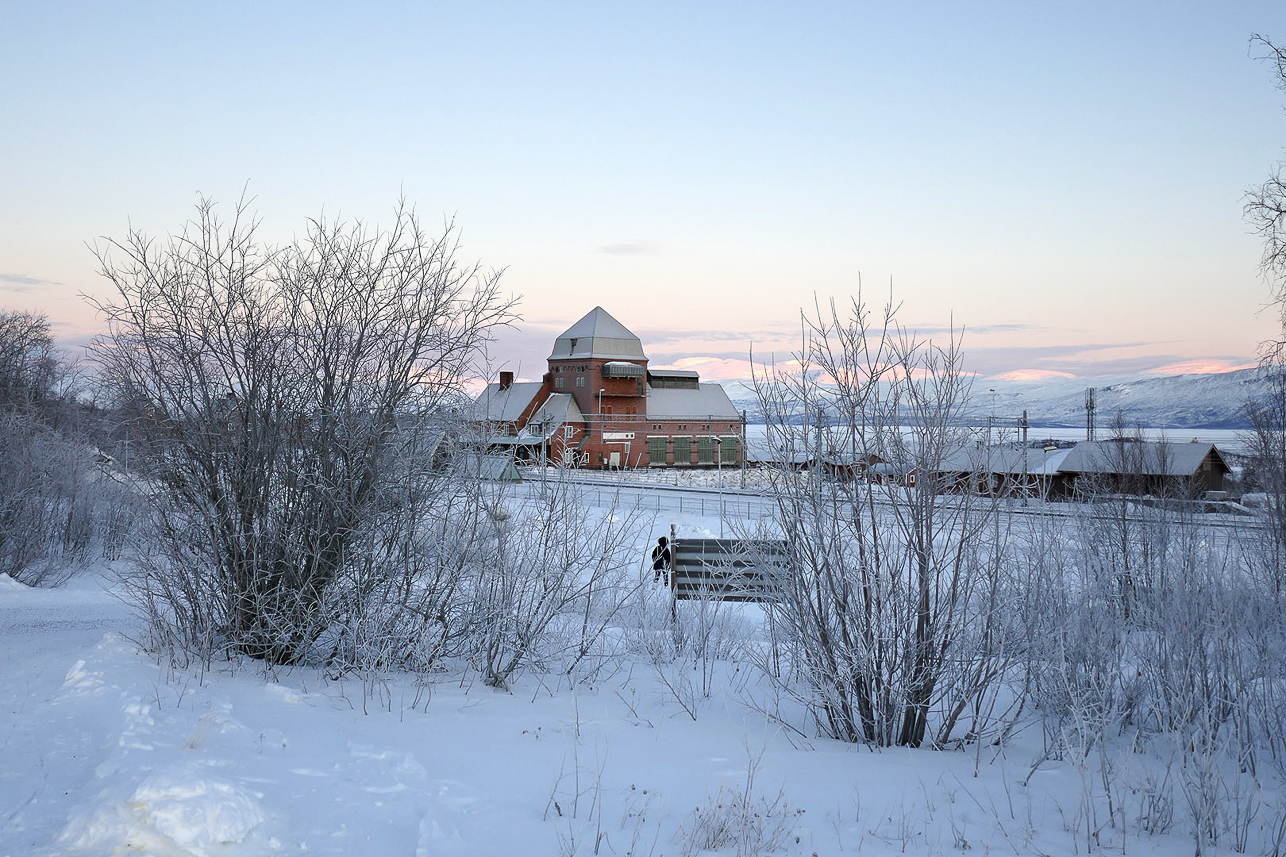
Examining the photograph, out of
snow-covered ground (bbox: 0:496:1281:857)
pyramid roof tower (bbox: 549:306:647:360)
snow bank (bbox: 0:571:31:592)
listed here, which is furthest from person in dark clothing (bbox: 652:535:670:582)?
pyramid roof tower (bbox: 549:306:647:360)

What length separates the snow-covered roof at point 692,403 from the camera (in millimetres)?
61188

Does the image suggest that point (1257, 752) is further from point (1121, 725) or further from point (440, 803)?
point (440, 803)

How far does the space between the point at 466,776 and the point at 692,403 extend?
57229 mm

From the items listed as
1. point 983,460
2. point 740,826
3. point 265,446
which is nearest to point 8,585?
point 265,446

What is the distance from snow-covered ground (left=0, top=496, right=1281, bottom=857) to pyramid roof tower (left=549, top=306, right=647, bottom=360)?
174 ft

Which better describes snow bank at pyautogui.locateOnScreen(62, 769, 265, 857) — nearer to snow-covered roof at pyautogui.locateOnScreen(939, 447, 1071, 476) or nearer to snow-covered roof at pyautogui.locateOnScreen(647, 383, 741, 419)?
snow-covered roof at pyautogui.locateOnScreen(939, 447, 1071, 476)

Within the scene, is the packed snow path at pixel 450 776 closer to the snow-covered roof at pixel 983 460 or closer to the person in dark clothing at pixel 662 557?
the snow-covered roof at pixel 983 460

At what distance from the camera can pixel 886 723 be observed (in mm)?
6574

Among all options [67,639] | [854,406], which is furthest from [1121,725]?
[67,639]

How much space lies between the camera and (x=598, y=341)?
60.4m

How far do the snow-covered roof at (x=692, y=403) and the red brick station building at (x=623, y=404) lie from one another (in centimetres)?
7

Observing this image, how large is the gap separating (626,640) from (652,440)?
161ft

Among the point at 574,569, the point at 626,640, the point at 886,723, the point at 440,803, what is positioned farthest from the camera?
the point at 626,640

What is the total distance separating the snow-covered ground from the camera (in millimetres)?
4566
